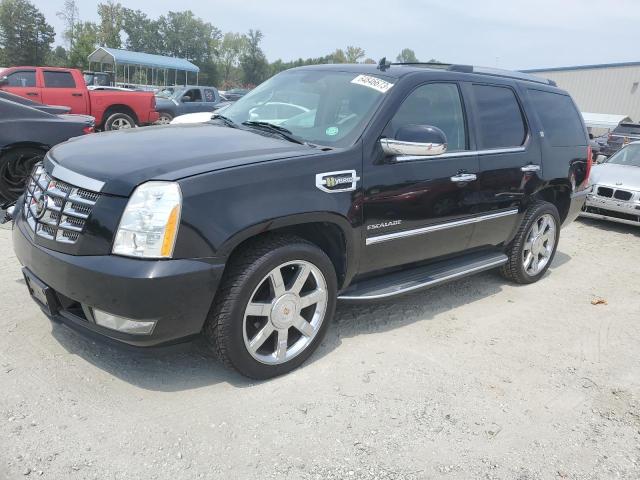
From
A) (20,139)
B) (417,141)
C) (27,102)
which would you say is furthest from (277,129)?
(27,102)

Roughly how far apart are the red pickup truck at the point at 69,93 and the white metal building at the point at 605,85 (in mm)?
37099

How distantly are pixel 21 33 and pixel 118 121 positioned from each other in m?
56.3

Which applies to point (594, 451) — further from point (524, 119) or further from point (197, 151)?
point (524, 119)

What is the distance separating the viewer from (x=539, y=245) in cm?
520

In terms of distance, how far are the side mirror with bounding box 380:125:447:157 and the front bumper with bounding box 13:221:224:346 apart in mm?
1363

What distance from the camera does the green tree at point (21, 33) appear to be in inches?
2283

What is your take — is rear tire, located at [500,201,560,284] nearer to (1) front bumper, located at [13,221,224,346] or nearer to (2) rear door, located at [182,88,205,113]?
(1) front bumper, located at [13,221,224,346]

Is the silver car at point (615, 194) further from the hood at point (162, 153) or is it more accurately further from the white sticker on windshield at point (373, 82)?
the hood at point (162, 153)

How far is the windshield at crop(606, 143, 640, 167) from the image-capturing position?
8.91m

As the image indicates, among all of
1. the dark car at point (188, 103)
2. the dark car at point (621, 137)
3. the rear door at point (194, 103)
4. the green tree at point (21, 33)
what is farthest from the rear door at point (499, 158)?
the green tree at point (21, 33)

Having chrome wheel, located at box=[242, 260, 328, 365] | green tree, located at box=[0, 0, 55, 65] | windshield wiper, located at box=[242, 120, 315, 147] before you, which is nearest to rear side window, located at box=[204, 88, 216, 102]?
windshield wiper, located at box=[242, 120, 315, 147]

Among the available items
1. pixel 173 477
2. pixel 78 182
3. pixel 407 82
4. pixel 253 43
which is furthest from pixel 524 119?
pixel 253 43

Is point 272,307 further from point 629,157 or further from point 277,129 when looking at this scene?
point 629,157

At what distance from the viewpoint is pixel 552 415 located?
3.03m
